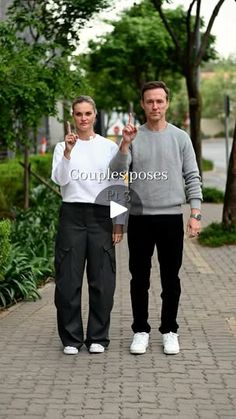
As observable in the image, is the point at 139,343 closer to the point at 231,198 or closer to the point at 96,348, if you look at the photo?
the point at 96,348

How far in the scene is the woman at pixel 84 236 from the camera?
21.0 feet

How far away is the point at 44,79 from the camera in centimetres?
1262

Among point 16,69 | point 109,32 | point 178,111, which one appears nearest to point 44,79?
point 16,69

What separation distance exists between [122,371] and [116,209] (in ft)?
3.72

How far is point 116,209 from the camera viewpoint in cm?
645

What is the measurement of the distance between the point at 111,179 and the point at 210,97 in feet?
314

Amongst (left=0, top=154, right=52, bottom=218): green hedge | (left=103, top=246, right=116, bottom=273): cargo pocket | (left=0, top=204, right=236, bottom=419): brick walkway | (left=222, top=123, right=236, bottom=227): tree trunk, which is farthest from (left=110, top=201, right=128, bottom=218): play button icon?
(left=0, top=154, right=52, bottom=218): green hedge

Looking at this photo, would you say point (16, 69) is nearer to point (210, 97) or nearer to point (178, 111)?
point (178, 111)

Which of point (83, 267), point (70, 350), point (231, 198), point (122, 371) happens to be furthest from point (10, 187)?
point (122, 371)

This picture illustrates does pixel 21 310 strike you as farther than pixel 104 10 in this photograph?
No

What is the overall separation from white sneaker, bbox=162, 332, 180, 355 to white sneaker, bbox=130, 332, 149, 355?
0.44 feet

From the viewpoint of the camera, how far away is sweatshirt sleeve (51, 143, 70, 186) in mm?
6312

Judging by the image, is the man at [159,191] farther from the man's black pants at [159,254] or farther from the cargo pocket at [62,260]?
the cargo pocket at [62,260]

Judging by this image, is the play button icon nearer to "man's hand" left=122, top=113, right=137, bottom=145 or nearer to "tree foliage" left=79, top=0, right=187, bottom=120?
"man's hand" left=122, top=113, right=137, bottom=145
